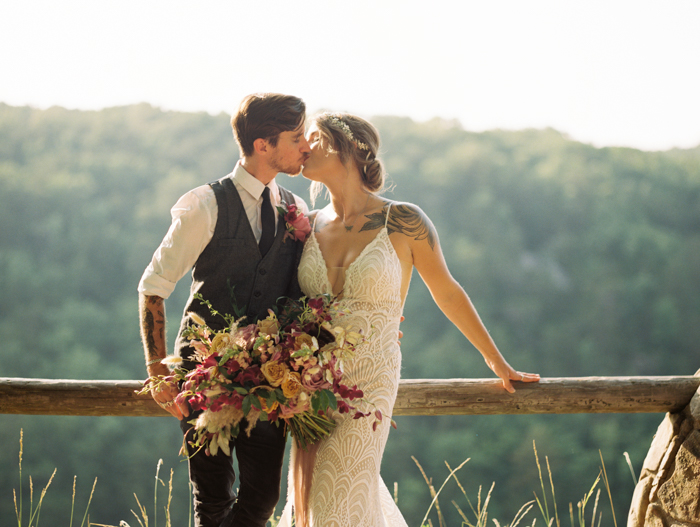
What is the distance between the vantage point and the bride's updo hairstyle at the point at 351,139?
2.66 m

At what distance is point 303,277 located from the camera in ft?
8.24

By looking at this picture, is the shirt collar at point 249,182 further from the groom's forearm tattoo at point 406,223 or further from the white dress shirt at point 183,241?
the groom's forearm tattoo at point 406,223

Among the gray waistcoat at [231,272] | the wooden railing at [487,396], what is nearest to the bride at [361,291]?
the wooden railing at [487,396]

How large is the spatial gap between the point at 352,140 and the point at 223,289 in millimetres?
908

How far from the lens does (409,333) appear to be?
3559cm

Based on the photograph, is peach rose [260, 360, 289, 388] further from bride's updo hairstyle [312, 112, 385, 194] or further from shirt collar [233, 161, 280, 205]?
bride's updo hairstyle [312, 112, 385, 194]

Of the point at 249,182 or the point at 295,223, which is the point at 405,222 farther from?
the point at 249,182

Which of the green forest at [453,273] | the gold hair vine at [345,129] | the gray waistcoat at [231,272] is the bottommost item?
the green forest at [453,273]

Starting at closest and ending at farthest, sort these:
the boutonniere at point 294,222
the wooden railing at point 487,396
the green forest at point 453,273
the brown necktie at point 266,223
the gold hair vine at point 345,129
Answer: the brown necktie at point 266,223
the boutonniere at point 294,222
the gold hair vine at point 345,129
the wooden railing at point 487,396
the green forest at point 453,273

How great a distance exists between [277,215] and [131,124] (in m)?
41.2

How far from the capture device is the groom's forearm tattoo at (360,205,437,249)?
2576mm

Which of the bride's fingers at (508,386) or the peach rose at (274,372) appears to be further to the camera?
the bride's fingers at (508,386)

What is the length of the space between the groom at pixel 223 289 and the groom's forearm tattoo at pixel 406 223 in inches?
18.2

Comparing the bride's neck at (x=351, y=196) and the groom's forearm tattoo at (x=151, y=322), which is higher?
the bride's neck at (x=351, y=196)
